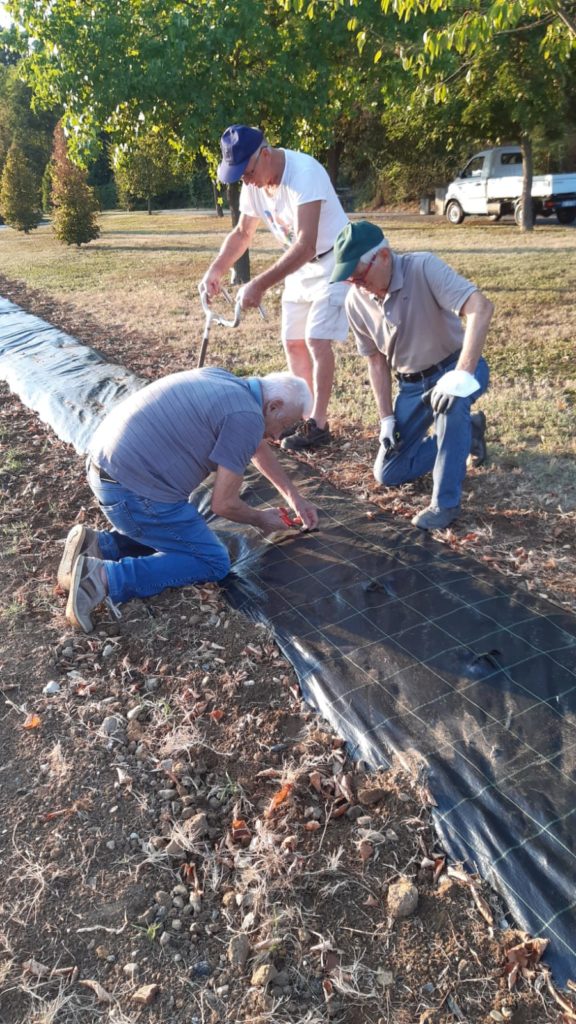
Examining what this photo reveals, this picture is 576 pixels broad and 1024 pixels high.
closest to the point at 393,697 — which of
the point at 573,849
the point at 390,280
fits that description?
the point at 573,849

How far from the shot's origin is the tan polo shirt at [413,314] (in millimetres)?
3031

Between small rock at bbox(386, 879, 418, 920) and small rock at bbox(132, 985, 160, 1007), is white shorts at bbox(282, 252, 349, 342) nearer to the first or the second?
small rock at bbox(386, 879, 418, 920)

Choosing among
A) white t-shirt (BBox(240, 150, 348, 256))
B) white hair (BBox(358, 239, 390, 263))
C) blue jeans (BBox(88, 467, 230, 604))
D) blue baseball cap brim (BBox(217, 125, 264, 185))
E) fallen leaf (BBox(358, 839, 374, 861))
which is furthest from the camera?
white t-shirt (BBox(240, 150, 348, 256))

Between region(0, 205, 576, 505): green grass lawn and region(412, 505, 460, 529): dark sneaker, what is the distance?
742 millimetres

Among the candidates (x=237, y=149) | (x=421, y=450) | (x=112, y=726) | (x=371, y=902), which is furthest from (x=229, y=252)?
(x=371, y=902)

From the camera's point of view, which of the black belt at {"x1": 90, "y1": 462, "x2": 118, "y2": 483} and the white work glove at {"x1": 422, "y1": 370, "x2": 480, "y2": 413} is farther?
the white work glove at {"x1": 422, "y1": 370, "x2": 480, "y2": 413}

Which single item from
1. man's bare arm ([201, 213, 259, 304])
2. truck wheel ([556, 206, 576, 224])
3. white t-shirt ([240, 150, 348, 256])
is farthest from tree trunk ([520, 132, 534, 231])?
white t-shirt ([240, 150, 348, 256])

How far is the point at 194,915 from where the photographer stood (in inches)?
65.8

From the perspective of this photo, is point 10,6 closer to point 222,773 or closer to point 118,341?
point 118,341

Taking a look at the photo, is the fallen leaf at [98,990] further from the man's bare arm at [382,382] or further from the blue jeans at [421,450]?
the man's bare arm at [382,382]

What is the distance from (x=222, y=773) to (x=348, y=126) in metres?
24.4

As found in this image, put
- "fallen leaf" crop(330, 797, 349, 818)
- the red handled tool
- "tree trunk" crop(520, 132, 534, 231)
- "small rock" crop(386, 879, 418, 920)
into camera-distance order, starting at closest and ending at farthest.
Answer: "small rock" crop(386, 879, 418, 920)
"fallen leaf" crop(330, 797, 349, 818)
the red handled tool
"tree trunk" crop(520, 132, 534, 231)

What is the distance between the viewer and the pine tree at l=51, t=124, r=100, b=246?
16.3 m

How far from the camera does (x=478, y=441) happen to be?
142 inches
